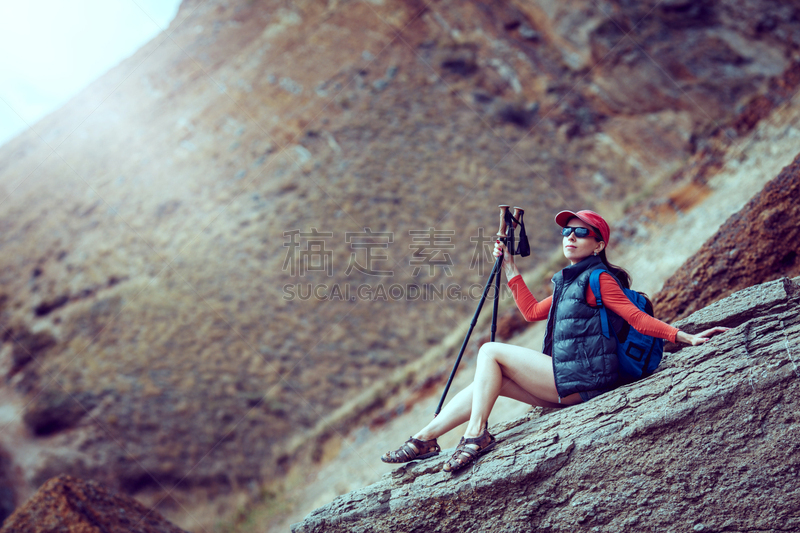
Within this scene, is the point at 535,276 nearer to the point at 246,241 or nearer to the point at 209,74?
the point at 246,241

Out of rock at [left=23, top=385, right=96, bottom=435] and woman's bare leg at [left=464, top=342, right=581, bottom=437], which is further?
rock at [left=23, top=385, right=96, bottom=435]

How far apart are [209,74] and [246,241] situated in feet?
38.6

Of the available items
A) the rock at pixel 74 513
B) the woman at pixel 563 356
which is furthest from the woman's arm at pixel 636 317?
the rock at pixel 74 513

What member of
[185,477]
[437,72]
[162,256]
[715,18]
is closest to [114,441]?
[185,477]

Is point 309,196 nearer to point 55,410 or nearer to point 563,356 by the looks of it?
point 55,410

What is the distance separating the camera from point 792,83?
11125mm

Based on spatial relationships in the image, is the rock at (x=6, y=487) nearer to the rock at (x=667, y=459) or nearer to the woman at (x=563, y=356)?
the rock at (x=667, y=459)

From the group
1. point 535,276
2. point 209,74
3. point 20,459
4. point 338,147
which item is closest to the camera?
point 20,459

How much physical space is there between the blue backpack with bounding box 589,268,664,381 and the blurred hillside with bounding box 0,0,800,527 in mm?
9193

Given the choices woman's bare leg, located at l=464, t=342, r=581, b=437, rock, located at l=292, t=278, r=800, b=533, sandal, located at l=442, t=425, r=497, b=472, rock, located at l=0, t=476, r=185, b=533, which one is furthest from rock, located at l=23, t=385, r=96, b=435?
woman's bare leg, located at l=464, t=342, r=581, b=437

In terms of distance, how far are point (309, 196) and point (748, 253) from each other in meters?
14.0

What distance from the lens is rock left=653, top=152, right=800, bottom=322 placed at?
4.35m

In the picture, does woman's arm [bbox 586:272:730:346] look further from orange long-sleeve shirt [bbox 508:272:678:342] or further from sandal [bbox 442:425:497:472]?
sandal [bbox 442:425:497:472]

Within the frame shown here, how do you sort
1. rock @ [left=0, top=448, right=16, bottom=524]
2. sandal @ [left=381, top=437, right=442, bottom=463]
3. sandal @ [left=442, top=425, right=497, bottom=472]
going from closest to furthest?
sandal @ [left=442, top=425, right=497, bottom=472]
sandal @ [left=381, top=437, right=442, bottom=463]
rock @ [left=0, top=448, right=16, bottom=524]
